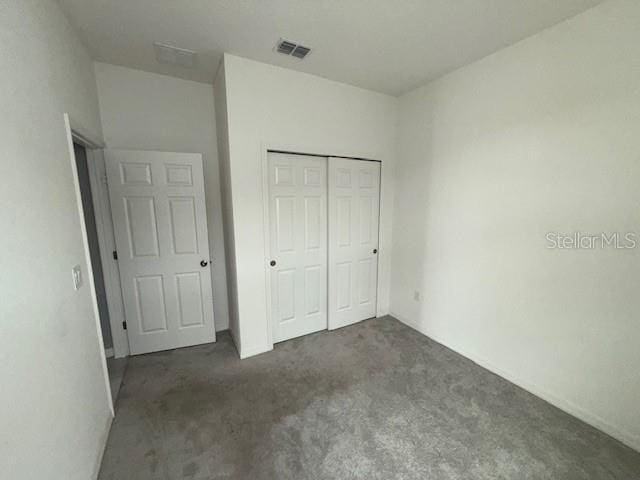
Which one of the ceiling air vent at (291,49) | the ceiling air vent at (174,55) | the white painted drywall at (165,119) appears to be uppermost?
the ceiling air vent at (174,55)

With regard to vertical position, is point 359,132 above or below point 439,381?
above

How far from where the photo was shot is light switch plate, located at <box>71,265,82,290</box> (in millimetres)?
1391

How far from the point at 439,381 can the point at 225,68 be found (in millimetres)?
3141

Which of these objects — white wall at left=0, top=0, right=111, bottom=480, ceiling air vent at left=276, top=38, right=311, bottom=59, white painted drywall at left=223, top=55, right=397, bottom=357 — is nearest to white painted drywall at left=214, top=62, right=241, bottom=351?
white painted drywall at left=223, top=55, right=397, bottom=357

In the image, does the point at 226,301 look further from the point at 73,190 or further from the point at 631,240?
the point at 631,240

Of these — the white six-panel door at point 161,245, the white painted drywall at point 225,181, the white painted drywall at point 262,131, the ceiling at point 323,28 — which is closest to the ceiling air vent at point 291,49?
the ceiling at point 323,28

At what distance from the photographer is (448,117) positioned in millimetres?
2436

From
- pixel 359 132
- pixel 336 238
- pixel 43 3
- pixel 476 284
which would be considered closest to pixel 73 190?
pixel 43 3

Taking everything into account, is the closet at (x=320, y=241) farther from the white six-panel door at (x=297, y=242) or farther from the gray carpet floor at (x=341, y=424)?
the gray carpet floor at (x=341, y=424)

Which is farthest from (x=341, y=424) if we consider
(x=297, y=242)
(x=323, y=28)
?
(x=323, y=28)

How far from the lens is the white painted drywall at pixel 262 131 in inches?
86.5

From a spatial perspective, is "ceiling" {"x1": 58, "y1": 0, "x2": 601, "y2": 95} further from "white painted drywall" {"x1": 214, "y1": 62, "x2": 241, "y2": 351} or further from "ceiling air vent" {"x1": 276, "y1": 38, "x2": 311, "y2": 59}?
"white painted drywall" {"x1": 214, "y1": 62, "x2": 241, "y2": 351}

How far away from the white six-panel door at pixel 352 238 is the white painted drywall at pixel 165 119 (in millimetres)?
1264

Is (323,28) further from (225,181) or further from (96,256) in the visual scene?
(96,256)
